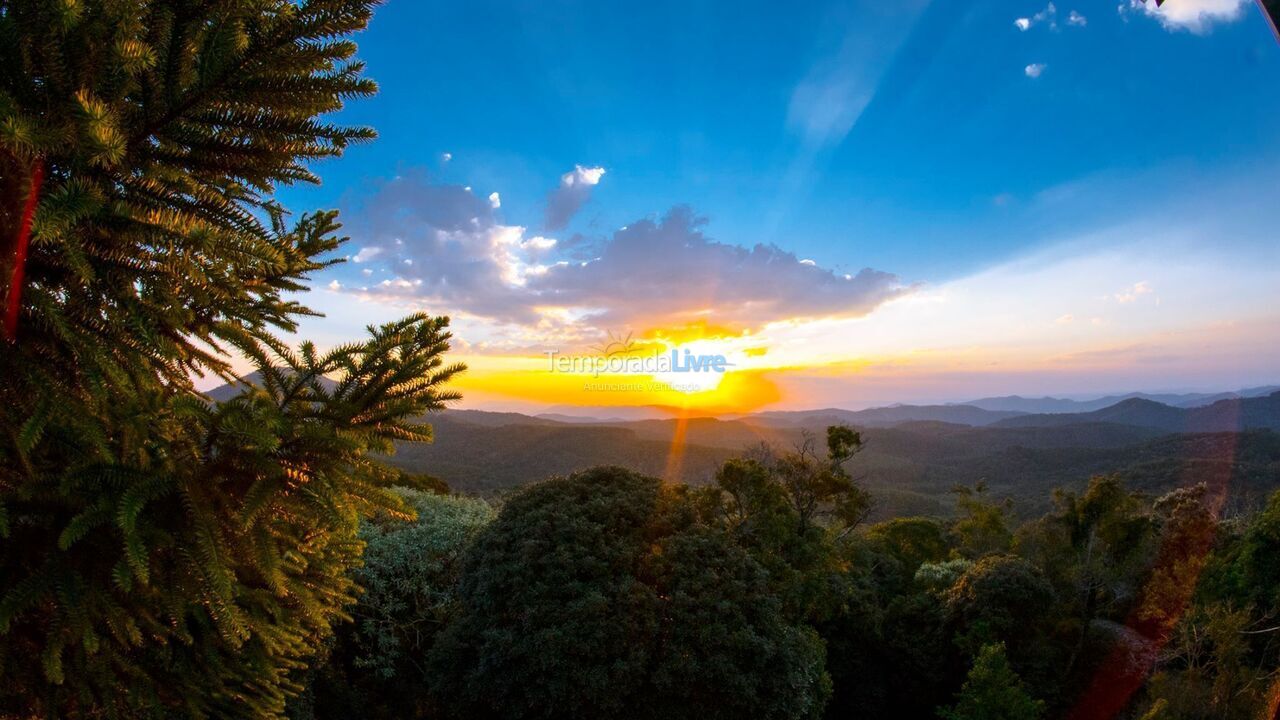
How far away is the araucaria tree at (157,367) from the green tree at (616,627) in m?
7.18

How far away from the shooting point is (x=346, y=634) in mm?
12789

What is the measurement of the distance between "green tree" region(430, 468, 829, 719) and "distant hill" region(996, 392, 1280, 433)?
342ft

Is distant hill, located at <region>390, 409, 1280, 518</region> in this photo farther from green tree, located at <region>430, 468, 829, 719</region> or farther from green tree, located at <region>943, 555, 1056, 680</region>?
green tree, located at <region>430, 468, 829, 719</region>

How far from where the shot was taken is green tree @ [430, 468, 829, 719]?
9344 mm

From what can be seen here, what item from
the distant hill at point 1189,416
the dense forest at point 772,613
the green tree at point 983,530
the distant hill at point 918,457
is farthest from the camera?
the distant hill at point 1189,416

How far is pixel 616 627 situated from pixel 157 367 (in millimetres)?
8590

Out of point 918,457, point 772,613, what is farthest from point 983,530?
point 918,457

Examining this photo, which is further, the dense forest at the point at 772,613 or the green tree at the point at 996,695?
the green tree at the point at 996,695

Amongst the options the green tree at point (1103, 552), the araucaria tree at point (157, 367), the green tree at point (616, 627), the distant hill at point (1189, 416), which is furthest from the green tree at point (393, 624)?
the distant hill at point (1189, 416)

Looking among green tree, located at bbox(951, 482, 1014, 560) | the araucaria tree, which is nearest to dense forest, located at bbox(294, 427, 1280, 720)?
green tree, located at bbox(951, 482, 1014, 560)

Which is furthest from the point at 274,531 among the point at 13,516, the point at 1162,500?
the point at 1162,500

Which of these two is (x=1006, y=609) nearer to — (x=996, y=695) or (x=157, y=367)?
(x=996, y=695)

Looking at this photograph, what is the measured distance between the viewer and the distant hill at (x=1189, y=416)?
98000mm

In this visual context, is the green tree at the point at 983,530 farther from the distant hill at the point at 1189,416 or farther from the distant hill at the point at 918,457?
the distant hill at the point at 1189,416
